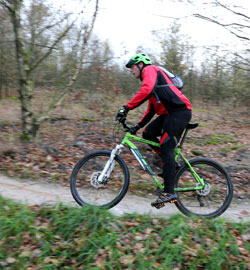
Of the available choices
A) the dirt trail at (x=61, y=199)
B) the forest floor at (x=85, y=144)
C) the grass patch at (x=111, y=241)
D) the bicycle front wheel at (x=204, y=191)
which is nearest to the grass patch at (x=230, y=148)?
the forest floor at (x=85, y=144)

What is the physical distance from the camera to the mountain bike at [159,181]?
3.95m

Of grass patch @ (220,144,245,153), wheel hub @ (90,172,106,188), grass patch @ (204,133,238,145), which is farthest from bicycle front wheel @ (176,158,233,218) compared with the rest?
grass patch @ (204,133,238,145)

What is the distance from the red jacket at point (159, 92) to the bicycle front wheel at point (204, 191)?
891 millimetres

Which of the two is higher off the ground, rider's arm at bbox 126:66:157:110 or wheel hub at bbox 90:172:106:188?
rider's arm at bbox 126:66:157:110

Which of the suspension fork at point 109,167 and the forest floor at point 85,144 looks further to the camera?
the forest floor at point 85,144

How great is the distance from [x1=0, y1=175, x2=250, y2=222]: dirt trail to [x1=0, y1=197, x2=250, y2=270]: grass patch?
35cm

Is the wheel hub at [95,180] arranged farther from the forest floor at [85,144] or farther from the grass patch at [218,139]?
the grass patch at [218,139]

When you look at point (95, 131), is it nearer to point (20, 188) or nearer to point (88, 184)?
point (20, 188)

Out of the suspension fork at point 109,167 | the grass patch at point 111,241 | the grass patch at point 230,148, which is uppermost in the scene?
the suspension fork at point 109,167

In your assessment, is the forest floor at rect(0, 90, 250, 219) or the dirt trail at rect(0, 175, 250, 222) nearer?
the dirt trail at rect(0, 175, 250, 222)

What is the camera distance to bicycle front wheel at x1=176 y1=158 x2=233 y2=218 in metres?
3.99

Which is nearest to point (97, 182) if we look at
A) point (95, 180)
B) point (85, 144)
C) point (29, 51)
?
point (95, 180)

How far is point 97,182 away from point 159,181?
0.93 meters

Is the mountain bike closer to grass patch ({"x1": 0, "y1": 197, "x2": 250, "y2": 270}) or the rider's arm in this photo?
grass patch ({"x1": 0, "y1": 197, "x2": 250, "y2": 270})
